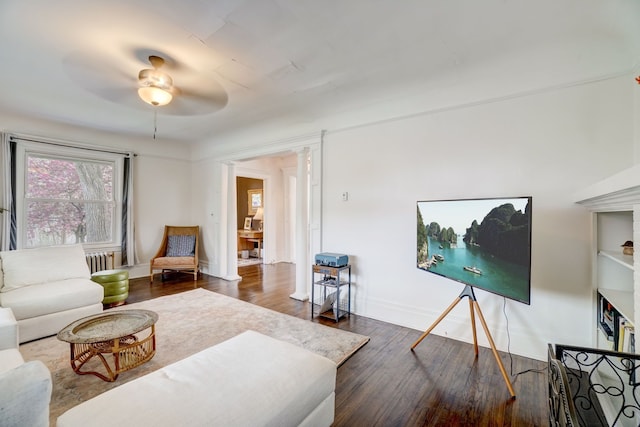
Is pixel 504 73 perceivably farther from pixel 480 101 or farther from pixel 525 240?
pixel 525 240

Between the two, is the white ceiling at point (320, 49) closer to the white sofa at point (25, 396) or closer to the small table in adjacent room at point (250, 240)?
the white sofa at point (25, 396)

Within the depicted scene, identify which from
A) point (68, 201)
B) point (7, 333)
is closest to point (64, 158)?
point (68, 201)

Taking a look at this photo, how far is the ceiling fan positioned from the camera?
7.97 ft

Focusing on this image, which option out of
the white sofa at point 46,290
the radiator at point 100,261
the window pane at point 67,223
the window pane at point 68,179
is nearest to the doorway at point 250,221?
the radiator at point 100,261

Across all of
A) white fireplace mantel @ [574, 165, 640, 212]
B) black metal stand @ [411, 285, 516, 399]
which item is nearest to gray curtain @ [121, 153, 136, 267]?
black metal stand @ [411, 285, 516, 399]

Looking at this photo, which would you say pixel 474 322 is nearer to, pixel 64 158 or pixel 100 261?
pixel 100 261

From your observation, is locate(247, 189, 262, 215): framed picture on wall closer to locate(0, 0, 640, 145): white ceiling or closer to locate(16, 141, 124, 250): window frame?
locate(16, 141, 124, 250): window frame

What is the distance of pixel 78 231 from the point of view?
468 cm

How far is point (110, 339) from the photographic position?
1946mm

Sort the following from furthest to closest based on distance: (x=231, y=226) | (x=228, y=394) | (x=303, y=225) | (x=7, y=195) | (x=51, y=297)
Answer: (x=231, y=226)
(x=303, y=225)
(x=7, y=195)
(x=51, y=297)
(x=228, y=394)

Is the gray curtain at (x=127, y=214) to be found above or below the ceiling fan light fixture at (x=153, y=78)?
below

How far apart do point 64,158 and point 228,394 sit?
5.27 metres

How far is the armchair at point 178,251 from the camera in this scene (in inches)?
200

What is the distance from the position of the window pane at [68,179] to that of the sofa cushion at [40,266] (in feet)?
5.11
